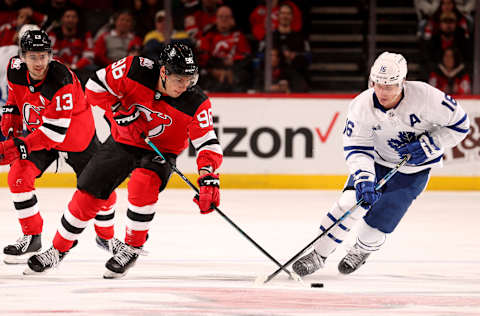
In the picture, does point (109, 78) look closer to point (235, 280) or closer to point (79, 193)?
point (79, 193)

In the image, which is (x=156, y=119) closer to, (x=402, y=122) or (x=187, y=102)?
(x=187, y=102)

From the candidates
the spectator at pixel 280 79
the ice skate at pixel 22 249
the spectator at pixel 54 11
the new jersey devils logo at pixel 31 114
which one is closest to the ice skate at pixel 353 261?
the ice skate at pixel 22 249

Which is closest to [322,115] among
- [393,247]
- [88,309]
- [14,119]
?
[393,247]

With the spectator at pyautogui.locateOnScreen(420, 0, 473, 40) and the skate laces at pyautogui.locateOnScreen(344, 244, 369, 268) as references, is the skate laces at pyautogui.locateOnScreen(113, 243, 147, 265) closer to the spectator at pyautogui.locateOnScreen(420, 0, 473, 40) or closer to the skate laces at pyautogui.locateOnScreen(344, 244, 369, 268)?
the skate laces at pyautogui.locateOnScreen(344, 244, 369, 268)

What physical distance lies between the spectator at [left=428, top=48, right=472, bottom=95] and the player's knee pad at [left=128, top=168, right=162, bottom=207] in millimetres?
5112

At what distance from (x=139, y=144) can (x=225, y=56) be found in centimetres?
456

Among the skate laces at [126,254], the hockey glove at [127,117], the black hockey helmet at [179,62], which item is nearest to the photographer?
the black hockey helmet at [179,62]

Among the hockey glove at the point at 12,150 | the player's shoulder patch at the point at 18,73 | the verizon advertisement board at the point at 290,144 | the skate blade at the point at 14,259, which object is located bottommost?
the verizon advertisement board at the point at 290,144

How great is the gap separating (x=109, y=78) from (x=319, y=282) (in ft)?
4.67

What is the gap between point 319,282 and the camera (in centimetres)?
466

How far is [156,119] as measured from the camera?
456 centimetres

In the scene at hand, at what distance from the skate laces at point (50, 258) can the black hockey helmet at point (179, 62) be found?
103 cm

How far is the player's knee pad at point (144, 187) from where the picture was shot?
4535 mm

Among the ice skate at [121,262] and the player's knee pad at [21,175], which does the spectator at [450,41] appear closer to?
the player's knee pad at [21,175]
